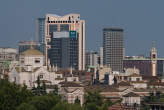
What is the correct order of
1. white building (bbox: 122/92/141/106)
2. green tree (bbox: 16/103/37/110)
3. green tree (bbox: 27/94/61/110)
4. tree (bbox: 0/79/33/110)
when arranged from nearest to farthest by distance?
green tree (bbox: 16/103/37/110), green tree (bbox: 27/94/61/110), tree (bbox: 0/79/33/110), white building (bbox: 122/92/141/106)

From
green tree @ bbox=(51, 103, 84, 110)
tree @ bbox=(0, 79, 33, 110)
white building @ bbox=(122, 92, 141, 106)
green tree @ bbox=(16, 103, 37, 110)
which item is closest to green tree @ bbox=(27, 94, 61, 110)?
tree @ bbox=(0, 79, 33, 110)

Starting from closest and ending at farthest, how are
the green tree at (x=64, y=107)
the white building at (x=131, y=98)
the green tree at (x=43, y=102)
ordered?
the green tree at (x=64, y=107)
the green tree at (x=43, y=102)
the white building at (x=131, y=98)

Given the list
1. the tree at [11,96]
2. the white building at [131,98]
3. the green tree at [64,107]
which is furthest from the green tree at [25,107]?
the white building at [131,98]

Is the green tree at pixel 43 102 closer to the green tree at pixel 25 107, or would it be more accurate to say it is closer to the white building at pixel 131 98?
the green tree at pixel 25 107

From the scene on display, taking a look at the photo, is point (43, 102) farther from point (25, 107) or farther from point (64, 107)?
point (64, 107)

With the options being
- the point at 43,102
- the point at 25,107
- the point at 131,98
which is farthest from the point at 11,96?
the point at 131,98

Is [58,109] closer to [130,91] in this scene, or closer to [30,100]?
[30,100]

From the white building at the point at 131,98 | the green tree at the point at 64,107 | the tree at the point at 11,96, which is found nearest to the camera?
the green tree at the point at 64,107

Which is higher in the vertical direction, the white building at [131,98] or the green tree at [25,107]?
the green tree at [25,107]

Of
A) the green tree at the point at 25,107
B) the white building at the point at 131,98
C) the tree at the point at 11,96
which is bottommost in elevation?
the white building at the point at 131,98

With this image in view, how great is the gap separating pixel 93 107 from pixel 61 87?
66.4 meters

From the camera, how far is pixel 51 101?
11169cm

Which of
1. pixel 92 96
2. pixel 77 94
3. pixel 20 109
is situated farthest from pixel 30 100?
pixel 77 94

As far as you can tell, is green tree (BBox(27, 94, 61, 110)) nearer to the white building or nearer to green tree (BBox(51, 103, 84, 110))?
green tree (BBox(51, 103, 84, 110))
